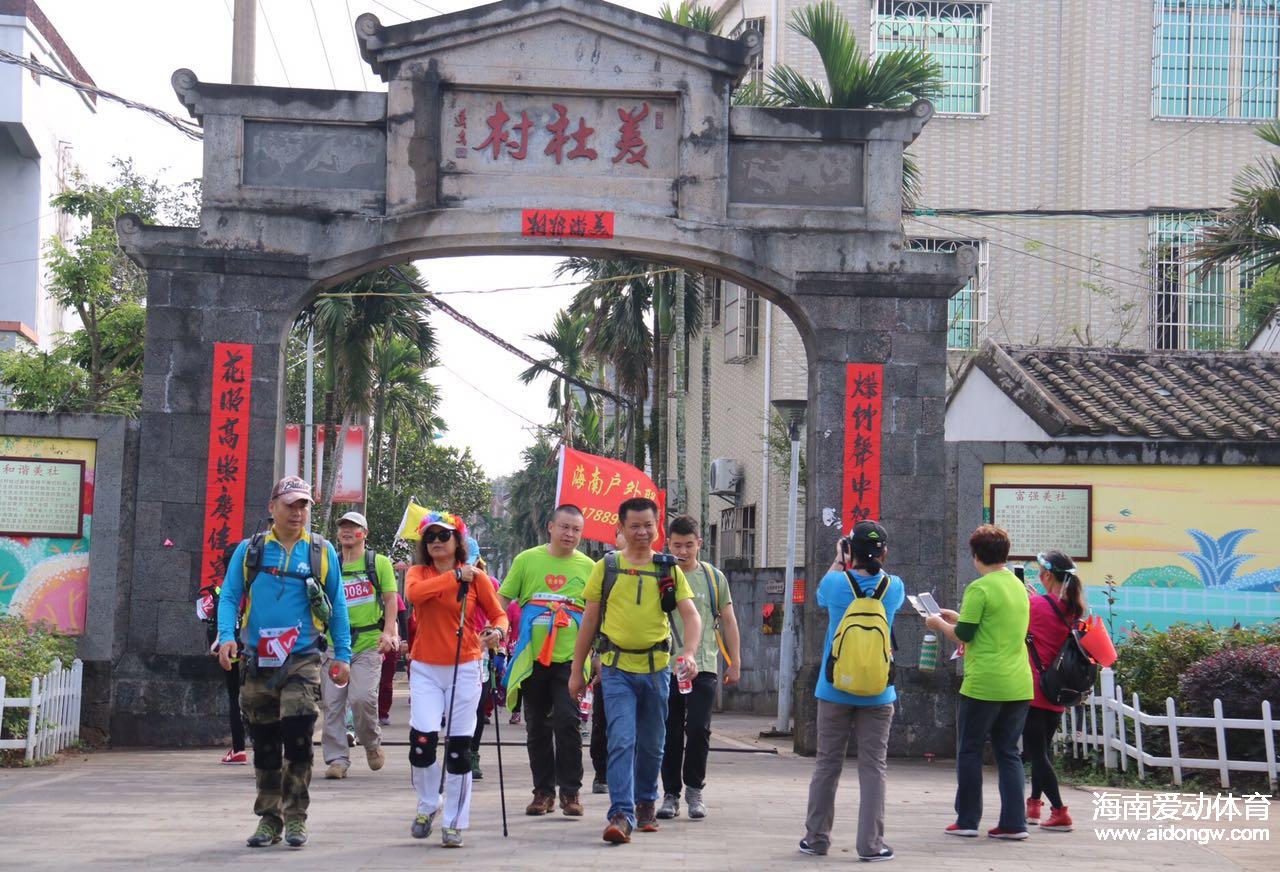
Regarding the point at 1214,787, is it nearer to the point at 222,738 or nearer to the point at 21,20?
the point at 222,738

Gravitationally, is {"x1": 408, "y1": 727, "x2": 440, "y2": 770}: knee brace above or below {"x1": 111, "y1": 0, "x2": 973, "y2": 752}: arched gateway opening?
below

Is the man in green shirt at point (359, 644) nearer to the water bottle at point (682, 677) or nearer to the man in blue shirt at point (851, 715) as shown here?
the water bottle at point (682, 677)

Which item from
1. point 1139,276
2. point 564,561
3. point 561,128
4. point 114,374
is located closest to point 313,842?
point 564,561

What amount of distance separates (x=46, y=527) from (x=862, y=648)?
28.0ft

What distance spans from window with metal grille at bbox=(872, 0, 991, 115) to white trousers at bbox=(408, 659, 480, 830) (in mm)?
20333

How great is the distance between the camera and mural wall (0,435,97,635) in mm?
14094

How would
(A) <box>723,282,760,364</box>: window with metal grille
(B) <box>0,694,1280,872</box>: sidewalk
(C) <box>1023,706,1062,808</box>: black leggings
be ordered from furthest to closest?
(A) <box>723,282,760,364</box>: window with metal grille, (C) <box>1023,706,1062,808</box>: black leggings, (B) <box>0,694,1280,872</box>: sidewalk

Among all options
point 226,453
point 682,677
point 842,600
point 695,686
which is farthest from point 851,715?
point 226,453

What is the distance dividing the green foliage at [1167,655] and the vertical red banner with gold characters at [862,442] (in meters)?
2.61

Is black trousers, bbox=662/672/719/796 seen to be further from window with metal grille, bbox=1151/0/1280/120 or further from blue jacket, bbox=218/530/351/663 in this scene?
window with metal grille, bbox=1151/0/1280/120

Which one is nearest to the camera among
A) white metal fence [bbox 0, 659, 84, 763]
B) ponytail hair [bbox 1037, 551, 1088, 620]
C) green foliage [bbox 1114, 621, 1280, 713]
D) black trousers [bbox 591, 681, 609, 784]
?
ponytail hair [bbox 1037, 551, 1088, 620]

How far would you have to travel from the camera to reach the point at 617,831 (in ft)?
27.9

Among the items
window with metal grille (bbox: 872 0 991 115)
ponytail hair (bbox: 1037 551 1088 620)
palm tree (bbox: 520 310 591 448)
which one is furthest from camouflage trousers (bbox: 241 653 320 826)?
palm tree (bbox: 520 310 591 448)

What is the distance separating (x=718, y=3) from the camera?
97.1ft
